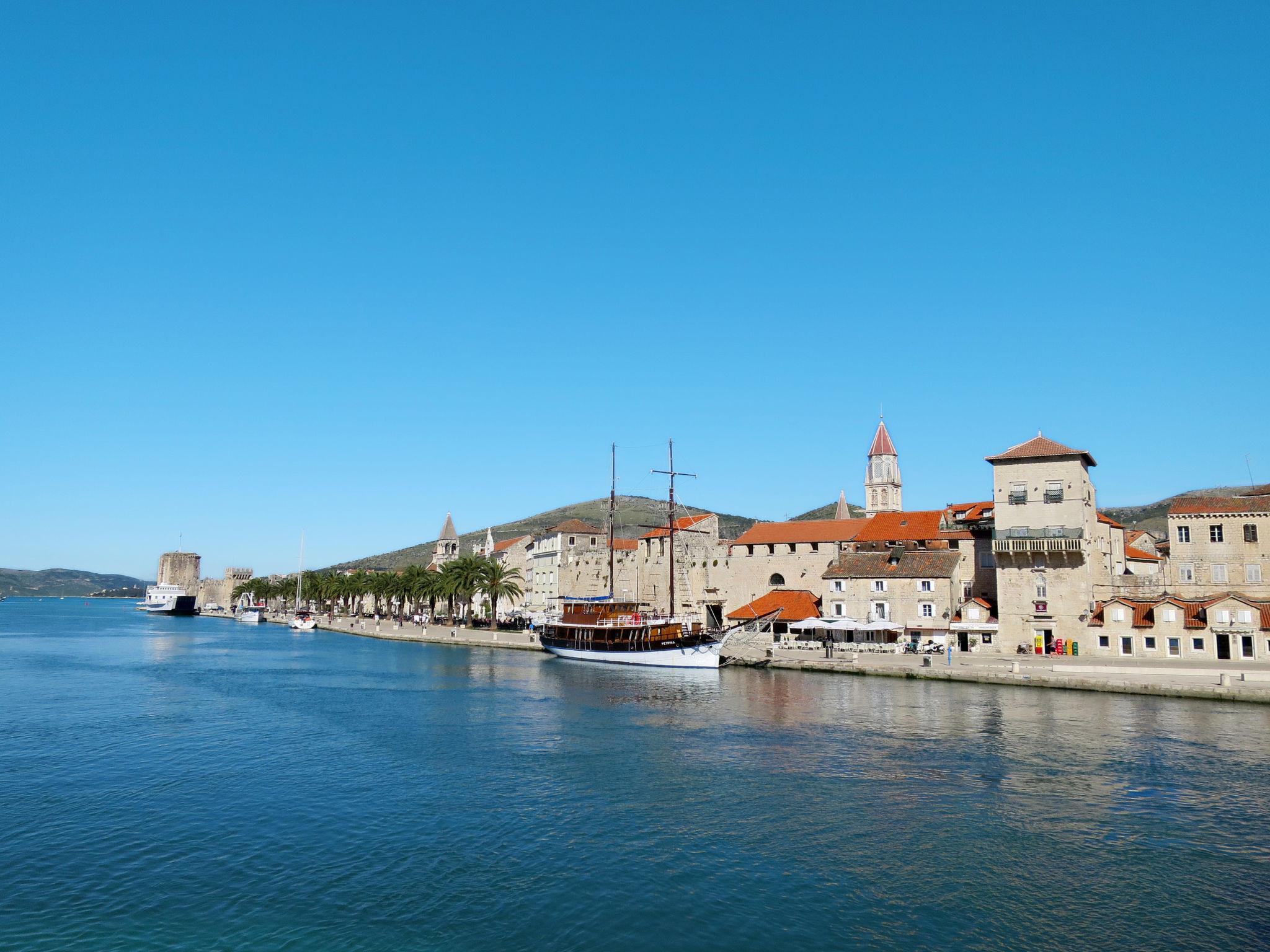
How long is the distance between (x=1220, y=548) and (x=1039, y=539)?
10086mm

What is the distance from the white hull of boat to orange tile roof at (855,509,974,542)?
1702cm

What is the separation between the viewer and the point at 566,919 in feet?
51.2

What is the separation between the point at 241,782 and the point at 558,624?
45646mm

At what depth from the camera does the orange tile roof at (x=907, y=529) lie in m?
64.5

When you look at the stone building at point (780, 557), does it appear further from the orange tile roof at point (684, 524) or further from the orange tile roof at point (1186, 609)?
the orange tile roof at point (1186, 609)

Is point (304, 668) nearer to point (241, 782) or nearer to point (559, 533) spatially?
point (241, 782)

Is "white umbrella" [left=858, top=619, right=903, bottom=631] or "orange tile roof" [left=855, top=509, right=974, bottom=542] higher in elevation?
"orange tile roof" [left=855, top=509, right=974, bottom=542]

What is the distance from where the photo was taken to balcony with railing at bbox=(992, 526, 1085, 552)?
2060 inches

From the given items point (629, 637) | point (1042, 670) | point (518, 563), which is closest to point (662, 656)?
point (629, 637)

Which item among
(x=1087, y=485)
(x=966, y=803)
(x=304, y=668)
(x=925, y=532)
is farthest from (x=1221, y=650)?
(x=304, y=668)

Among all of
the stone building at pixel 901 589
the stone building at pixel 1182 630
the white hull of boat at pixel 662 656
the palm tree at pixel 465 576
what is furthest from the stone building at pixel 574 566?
the stone building at pixel 1182 630

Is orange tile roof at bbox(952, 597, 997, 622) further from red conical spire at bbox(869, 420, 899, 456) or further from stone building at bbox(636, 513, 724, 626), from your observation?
red conical spire at bbox(869, 420, 899, 456)

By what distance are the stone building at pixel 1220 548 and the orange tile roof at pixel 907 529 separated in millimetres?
13461

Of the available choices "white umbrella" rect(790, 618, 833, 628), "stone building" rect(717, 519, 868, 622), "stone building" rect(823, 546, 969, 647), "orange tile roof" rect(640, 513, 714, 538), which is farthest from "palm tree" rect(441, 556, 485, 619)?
"stone building" rect(823, 546, 969, 647)
